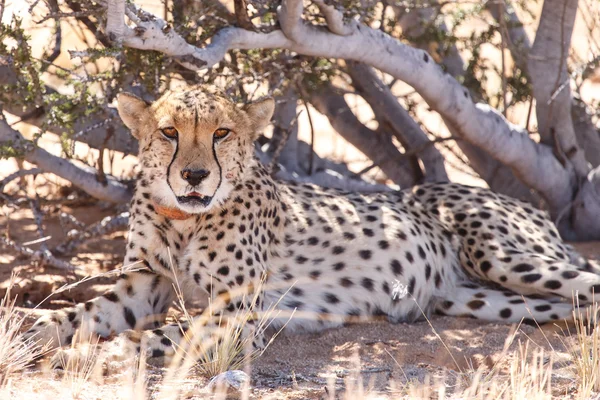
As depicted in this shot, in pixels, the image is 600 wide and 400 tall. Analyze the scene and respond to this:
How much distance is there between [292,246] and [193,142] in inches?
39.7

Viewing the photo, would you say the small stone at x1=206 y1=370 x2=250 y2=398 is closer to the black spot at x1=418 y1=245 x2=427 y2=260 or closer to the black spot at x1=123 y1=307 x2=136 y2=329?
the black spot at x1=123 y1=307 x2=136 y2=329

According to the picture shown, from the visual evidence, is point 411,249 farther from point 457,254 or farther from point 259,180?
point 259,180

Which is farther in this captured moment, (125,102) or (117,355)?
(125,102)

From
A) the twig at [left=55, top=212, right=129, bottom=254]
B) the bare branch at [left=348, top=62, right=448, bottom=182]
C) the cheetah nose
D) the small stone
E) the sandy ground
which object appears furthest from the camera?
the bare branch at [left=348, top=62, right=448, bottom=182]

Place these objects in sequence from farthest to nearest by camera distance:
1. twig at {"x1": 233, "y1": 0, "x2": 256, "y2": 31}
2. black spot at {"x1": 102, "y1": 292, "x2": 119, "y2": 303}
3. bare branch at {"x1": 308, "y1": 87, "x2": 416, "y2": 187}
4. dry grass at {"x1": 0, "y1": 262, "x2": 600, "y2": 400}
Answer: bare branch at {"x1": 308, "y1": 87, "x2": 416, "y2": 187} → twig at {"x1": 233, "y1": 0, "x2": 256, "y2": 31} → black spot at {"x1": 102, "y1": 292, "x2": 119, "y2": 303} → dry grass at {"x1": 0, "y1": 262, "x2": 600, "y2": 400}

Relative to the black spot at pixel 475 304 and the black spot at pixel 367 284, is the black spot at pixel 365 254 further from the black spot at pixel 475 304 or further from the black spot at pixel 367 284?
the black spot at pixel 475 304

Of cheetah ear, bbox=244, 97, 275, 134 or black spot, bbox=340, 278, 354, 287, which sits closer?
cheetah ear, bbox=244, 97, 275, 134

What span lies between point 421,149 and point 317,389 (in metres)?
3.19

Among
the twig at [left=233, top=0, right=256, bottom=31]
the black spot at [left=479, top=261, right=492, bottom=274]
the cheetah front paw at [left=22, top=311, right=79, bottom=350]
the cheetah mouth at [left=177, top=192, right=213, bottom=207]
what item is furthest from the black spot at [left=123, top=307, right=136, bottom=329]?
the black spot at [left=479, top=261, right=492, bottom=274]

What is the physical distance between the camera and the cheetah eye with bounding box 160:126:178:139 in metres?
4.14

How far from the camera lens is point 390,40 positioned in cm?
532

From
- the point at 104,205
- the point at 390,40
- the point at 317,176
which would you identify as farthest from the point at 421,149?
the point at 104,205

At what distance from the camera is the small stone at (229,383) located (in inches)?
131

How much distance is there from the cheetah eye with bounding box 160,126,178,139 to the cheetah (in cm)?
1
